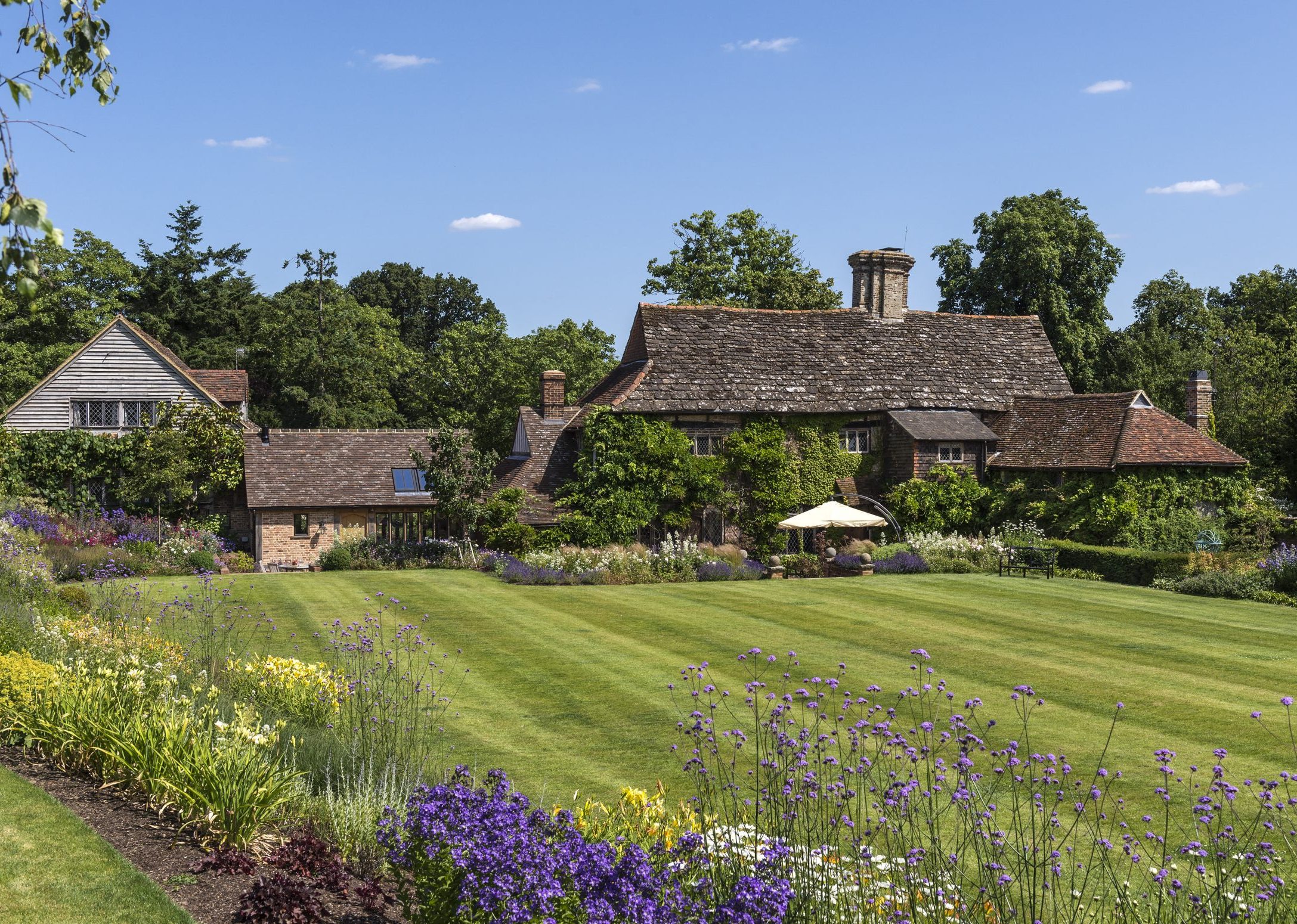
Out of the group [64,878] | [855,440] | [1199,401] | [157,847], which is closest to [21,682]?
[157,847]

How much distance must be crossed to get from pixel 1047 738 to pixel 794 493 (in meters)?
21.7

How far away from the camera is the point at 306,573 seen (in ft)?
100

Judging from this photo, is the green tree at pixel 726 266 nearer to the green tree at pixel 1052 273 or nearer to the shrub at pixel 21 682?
the green tree at pixel 1052 273

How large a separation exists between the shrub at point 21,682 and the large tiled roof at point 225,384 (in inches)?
1383

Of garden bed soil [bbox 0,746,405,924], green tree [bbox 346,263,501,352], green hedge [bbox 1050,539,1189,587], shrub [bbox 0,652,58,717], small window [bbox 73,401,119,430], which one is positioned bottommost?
green hedge [bbox 1050,539,1189,587]

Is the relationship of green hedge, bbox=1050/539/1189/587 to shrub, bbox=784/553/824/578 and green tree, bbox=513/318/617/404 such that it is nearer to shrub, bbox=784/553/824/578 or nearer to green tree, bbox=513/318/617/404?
shrub, bbox=784/553/824/578

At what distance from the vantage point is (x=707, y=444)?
33.3 m

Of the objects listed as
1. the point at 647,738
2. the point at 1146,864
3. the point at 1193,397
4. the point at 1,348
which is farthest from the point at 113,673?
the point at 1,348

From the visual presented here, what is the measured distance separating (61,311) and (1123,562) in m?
47.1

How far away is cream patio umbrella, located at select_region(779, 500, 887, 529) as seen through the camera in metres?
31.0

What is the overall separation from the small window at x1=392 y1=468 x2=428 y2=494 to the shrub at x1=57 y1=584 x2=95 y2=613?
62.7 feet

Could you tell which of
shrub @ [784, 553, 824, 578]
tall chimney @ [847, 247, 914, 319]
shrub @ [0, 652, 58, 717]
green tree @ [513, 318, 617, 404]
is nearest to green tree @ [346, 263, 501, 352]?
green tree @ [513, 318, 617, 404]

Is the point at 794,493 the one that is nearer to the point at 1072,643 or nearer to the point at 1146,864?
the point at 1072,643

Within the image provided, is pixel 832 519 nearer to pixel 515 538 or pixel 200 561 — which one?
pixel 515 538
